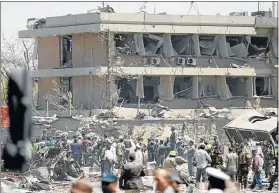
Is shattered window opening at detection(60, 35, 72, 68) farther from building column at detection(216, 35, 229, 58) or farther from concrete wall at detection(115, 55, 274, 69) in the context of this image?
building column at detection(216, 35, 229, 58)

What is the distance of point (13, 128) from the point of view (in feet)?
77.3

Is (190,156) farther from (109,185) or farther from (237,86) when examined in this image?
(237,86)

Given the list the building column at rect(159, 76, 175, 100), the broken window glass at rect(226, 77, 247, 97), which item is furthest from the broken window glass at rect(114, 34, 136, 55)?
the broken window glass at rect(226, 77, 247, 97)

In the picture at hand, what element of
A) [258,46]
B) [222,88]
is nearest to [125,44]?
[222,88]

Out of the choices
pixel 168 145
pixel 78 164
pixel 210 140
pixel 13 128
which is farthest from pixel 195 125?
pixel 13 128

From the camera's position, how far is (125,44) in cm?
4266

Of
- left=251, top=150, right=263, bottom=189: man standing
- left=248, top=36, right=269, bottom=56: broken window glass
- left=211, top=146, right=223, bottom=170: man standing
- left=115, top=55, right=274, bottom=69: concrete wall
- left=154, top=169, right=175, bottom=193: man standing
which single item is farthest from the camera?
left=248, top=36, right=269, bottom=56: broken window glass

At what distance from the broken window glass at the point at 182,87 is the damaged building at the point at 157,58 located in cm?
6

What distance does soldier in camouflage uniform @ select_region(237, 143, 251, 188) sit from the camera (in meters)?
21.2

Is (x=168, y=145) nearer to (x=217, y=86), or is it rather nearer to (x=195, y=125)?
(x=195, y=125)

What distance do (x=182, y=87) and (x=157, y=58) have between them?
308cm

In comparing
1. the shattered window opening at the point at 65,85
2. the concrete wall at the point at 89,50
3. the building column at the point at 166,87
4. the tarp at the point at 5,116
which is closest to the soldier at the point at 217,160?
the tarp at the point at 5,116

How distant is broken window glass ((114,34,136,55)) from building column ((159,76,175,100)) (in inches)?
100

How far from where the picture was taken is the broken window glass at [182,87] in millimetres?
44625
